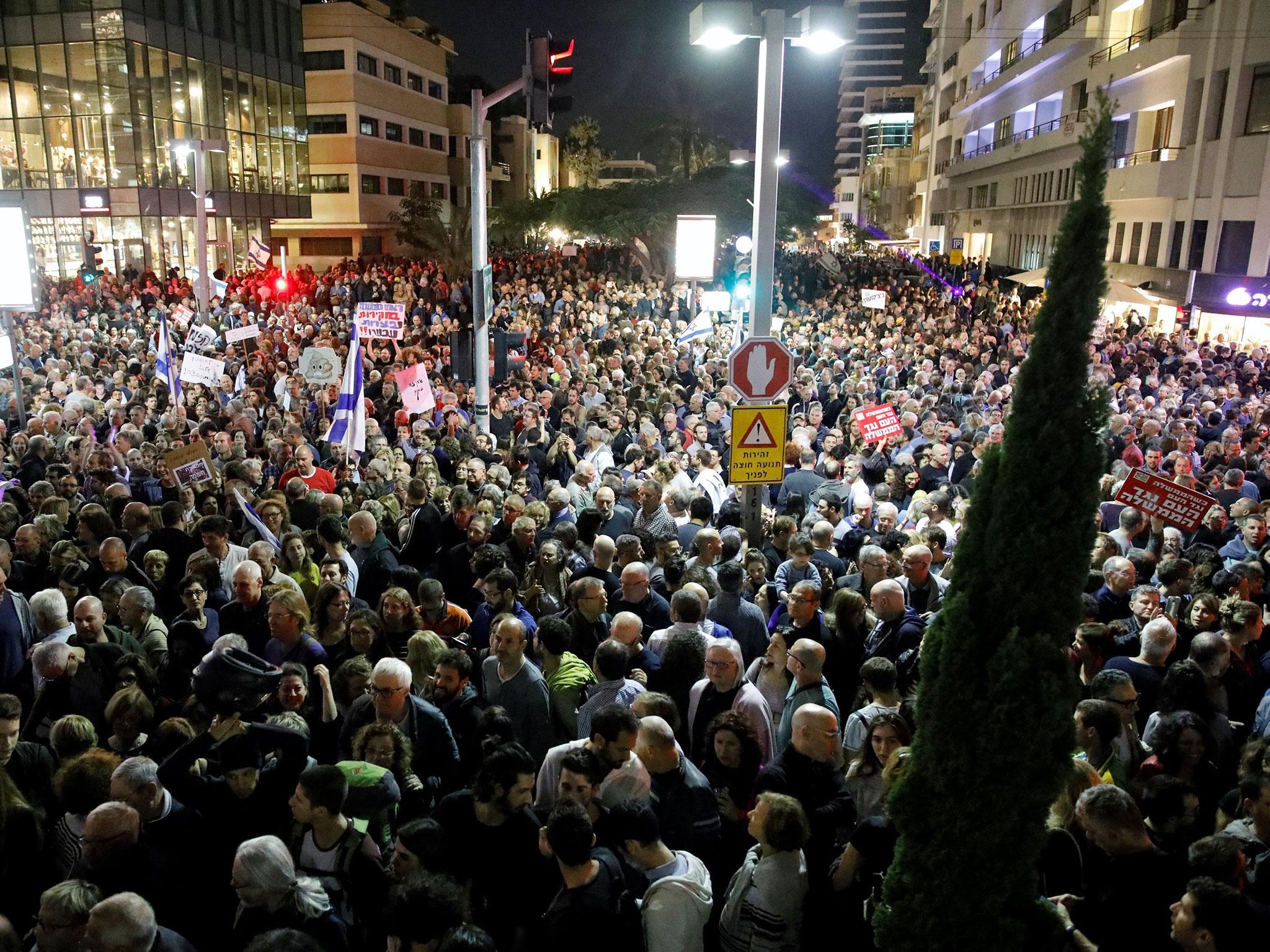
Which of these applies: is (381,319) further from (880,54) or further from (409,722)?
(880,54)

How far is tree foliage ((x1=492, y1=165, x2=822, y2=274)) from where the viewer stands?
141ft

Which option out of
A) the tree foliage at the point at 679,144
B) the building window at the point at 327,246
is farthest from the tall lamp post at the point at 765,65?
the building window at the point at 327,246

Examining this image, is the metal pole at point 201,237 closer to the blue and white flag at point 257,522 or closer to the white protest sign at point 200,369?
the white protest sign at point 200,369

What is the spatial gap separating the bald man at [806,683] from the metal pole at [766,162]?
4.07 m

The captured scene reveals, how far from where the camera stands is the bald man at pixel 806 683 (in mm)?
5746

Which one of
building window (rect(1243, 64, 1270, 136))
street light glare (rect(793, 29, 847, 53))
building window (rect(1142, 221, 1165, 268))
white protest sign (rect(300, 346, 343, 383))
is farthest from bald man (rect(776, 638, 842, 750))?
building window (rect(1142, 221, 1165, 268))

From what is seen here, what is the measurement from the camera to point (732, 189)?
45.3m

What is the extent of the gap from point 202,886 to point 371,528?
13.5ft

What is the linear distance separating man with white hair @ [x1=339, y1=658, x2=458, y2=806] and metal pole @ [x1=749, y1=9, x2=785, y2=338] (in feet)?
16.6

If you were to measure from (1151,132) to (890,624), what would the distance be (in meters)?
31.4

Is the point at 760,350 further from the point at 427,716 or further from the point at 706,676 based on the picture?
the point at 427,716

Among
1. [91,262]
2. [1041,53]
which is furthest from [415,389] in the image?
[1041,53]

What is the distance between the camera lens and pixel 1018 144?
48.0 metres

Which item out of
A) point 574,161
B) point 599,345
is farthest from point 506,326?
point 574,161
